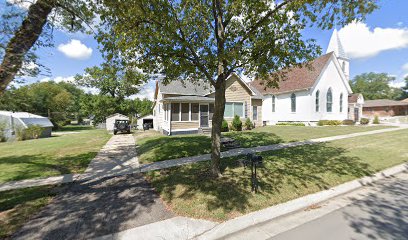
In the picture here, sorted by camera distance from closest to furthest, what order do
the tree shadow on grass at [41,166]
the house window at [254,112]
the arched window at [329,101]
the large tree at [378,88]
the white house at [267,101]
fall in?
1. the tree shadow on grass at [41,166]
2. the white house at [267,101]
3. the house window at [254,112]
4. the arched window at [329,101]
5. the large tree at [378,88]

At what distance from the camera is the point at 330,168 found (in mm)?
6738

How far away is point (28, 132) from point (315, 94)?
104ft

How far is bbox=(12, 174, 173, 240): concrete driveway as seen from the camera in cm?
340

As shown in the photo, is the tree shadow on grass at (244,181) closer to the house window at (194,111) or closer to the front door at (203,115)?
the house window at (194,111)

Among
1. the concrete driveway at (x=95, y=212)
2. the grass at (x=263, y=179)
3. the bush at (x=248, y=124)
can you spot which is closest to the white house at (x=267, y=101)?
the bush at (x=248, y=124)

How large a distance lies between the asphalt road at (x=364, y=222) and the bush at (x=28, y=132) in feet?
83.6

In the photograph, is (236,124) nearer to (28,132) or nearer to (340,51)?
(28,132)

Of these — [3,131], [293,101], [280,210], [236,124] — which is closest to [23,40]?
[280,210]

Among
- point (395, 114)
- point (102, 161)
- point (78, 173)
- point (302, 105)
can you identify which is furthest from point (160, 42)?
point (395, 114)

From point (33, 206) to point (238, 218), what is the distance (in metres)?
4.43

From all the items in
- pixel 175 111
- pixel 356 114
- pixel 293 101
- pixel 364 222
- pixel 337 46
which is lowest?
pixel 364 222

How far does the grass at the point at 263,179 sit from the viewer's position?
425 centimetres

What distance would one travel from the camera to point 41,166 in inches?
305

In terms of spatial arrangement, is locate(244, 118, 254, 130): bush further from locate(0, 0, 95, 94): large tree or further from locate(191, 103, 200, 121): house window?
locate(0, 0, 95, 94): large tree
